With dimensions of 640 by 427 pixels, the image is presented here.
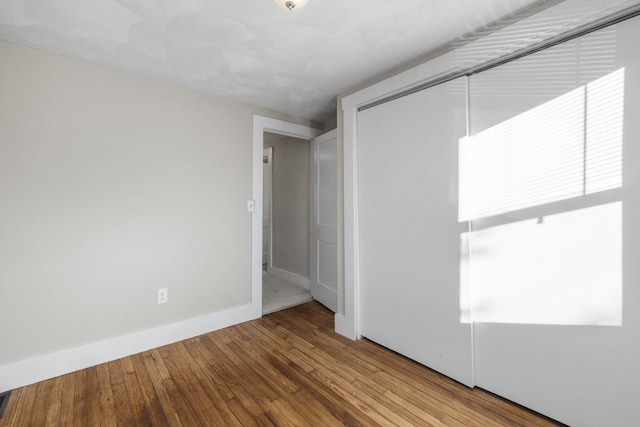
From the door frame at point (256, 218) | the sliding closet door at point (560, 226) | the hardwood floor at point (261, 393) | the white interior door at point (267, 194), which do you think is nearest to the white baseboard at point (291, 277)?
the white interior door at point (267, 194)

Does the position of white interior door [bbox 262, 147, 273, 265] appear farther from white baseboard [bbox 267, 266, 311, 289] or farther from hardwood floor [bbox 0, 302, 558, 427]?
hardwood floor [bbox 0, 302, 558, 427]

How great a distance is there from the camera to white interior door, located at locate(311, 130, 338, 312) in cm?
290

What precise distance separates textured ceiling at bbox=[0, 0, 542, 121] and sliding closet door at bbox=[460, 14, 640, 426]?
43 cm

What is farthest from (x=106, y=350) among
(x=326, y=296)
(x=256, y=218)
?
(x=326, y=296)

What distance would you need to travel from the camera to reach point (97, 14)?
4.78 ft

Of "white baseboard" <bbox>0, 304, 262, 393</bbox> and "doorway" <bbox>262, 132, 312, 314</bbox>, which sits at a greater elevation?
"doorway" <bbox>262, 132, 312, 314</bbox>

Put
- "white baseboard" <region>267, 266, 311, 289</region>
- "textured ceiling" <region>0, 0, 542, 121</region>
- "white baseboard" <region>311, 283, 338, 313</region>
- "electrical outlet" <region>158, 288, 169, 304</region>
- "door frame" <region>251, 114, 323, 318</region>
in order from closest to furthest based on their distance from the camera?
"textured ceiling" <region>0, 0, 542, 121</region> < "electrical outlet" <region>158, 288, 169, 304</region> < "door frame" <region>251, 114, 323, 318</region> < "white baseboard" <region>311, 283, 338, 313</region> < "white baseboard" <region>267, 266, 311, 289</region>

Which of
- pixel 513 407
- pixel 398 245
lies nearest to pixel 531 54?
pixel 398 245

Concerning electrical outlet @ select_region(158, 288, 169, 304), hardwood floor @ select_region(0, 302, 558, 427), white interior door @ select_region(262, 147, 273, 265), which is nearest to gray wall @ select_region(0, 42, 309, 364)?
electrical outlet @ select_region(158, 288, 169, 304)

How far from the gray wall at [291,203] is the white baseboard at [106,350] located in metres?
1.36

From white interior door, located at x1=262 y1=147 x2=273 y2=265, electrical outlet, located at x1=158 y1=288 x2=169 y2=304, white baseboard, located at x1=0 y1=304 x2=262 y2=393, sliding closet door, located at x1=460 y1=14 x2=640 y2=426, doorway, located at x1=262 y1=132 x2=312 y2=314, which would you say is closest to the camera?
sliding closet door, located at x1=460 y1=14 x2=640 y2=426

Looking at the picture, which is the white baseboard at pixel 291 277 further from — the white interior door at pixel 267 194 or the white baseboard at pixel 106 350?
the white baseboard at pixel 106 350

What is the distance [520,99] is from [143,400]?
2728 mm

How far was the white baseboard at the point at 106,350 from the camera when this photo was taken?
1.71 metres
